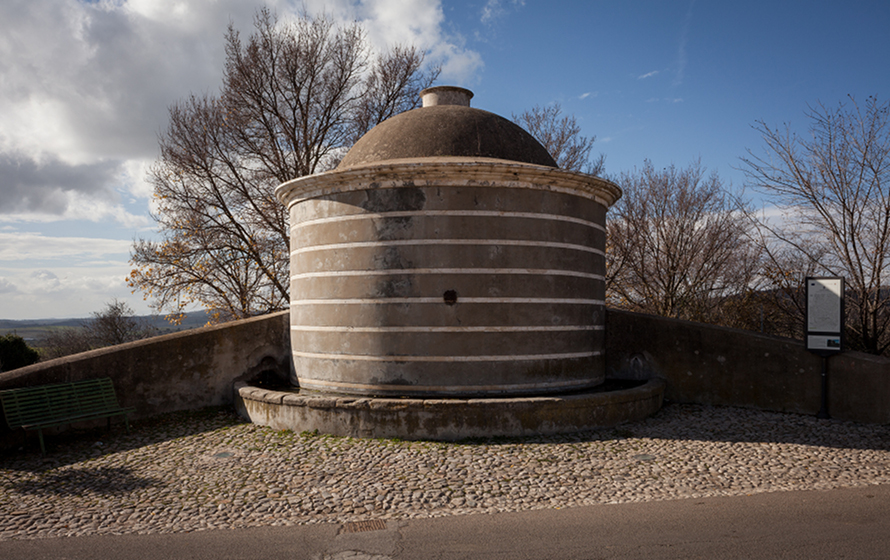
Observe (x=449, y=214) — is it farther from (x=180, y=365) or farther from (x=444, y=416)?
(x=180, y=365)

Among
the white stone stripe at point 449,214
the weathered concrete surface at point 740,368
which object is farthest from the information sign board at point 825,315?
the white stone stripe at point 449,214

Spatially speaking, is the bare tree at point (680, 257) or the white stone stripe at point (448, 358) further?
the bare tree at point (680, 257)

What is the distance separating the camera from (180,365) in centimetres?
1115

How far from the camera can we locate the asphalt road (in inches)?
207

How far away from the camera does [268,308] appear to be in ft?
68.8

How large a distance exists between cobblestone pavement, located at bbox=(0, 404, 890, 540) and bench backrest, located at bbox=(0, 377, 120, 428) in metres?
0.41

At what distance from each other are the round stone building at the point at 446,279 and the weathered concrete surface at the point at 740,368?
5.39 feet

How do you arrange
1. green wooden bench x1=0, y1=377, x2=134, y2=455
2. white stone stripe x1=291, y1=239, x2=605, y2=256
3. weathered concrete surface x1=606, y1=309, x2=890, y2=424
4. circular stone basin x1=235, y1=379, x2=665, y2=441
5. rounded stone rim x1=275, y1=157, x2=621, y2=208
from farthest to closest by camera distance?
weathered concrete surface x1=606, y1=309, x2=890, y2=424
white stone stripe x1=291, y1=239, x2=605, y2=256
rounded stone rim x1=275, y1=157, x2=621, y2=208
green wooden bench x1=0, y1=377, x2=134, y2=455
circular stone basin x1=235, y1=379, x2=665, y2=441

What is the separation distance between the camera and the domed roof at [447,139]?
1128cm

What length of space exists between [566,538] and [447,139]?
790 centimetres

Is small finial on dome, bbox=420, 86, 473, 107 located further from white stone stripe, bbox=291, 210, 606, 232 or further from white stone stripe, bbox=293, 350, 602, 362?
white stone stripe, bbox=293, 350, 602, 362

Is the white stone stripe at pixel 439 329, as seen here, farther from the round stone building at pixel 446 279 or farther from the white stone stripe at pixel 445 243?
the white stone stripe at pixel 445 243

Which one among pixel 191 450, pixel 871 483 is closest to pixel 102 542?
pixel 191 450

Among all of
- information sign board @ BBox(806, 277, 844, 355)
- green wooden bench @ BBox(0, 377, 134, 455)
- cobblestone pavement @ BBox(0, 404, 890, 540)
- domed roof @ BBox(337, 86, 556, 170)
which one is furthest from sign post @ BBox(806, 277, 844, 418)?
green wooden bench @ BBox(0, 377, 134, 455)
